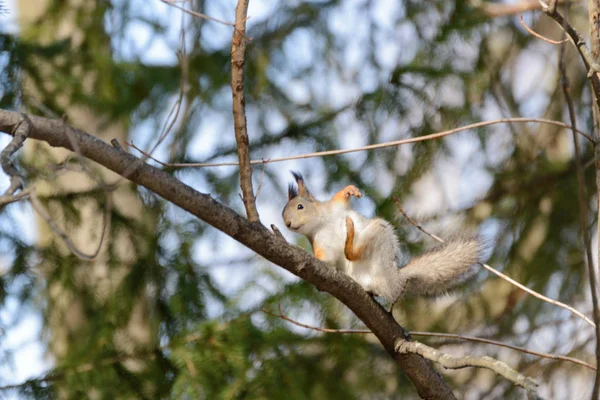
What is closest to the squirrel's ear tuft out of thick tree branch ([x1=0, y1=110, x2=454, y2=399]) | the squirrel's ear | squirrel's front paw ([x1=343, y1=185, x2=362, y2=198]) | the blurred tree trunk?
the squirrel's ear

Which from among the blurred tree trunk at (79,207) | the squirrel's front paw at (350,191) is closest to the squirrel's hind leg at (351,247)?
the squirrel's front paw at (350,191)

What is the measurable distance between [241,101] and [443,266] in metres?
0.64

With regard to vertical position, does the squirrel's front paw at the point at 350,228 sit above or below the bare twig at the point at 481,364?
above

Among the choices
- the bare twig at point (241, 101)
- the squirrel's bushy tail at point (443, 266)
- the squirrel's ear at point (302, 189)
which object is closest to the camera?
the bare twig at point (241, 101)

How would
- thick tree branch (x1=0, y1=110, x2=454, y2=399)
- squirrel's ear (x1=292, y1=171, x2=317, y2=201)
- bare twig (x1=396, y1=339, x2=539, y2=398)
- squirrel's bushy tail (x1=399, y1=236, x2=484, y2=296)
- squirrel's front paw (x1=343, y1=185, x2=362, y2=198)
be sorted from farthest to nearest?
squirrel's ear (x1=292, y1=171, x2=317, y2=201)
squirrel's front paw (x1=343, y1=185, x2=362, y2=198)
squirrel's bushy tail (x1=399, y1=236, x2=484, y2=296)
thick tree branch (x1=0, y1=110, x2=454, y2=399)
bare twig (x1=396, y1=339, x2=539, y2=398)

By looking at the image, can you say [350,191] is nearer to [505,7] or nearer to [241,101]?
[241,101]

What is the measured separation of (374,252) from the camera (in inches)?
71.2

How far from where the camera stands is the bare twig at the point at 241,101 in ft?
4.71

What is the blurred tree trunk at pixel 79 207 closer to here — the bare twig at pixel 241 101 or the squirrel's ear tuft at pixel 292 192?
→ the squirrel's ear tuft at pixel 292 192

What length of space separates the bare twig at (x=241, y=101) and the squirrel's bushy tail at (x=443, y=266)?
1.68ft

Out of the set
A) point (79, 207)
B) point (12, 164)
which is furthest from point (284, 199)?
point (12, 164)

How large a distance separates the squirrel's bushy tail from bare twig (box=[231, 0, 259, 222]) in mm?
511

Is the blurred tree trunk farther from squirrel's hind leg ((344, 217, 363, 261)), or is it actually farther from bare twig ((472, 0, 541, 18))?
bare twig ((472, 0, 541, 18))

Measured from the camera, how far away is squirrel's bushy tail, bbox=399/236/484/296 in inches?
68.1
